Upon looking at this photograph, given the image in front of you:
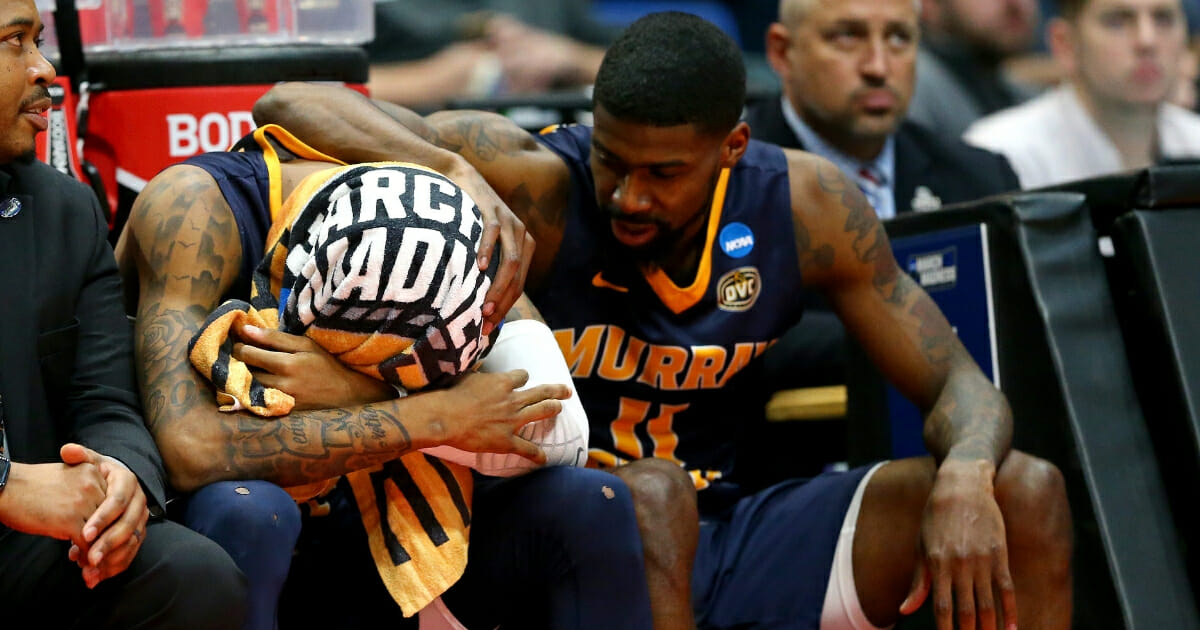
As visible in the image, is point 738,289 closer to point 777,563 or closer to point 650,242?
point 650,242

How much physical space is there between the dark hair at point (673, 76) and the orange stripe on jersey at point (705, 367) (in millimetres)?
411

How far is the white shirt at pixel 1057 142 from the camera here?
5262mm

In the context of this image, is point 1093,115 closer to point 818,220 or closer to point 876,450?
point 876,450

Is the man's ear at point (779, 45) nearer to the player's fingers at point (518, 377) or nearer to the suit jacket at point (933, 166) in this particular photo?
the suit jacket at point (933, 166)

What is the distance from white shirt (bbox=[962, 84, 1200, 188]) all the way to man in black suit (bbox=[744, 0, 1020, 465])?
0.93m

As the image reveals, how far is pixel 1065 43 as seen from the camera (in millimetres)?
5395

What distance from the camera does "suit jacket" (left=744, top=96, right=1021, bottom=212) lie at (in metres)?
4.25

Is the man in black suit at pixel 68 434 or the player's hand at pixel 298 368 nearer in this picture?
the man in black suit at pixel 68 434

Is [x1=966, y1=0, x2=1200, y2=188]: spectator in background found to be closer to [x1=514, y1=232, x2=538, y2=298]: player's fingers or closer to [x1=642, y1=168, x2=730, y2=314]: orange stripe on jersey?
[x1=642, y1=168, x2=730, y2=314]: orange stripe on jersey

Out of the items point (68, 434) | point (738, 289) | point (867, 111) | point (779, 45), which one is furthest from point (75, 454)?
point (779, 45)

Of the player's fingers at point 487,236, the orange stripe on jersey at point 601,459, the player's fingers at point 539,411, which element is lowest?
the orange stripe on jersey at point 601,459

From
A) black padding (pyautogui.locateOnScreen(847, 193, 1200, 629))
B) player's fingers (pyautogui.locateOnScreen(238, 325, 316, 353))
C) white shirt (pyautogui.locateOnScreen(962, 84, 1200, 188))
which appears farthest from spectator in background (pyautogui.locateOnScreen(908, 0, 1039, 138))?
player's fingers (pyautogui.locateOnScreen(238, 325, 316, 353))

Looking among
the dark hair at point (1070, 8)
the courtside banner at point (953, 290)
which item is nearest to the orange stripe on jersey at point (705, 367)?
the courtside banner at point (953, 290)

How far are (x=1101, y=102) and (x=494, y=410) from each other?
3.81 metres
